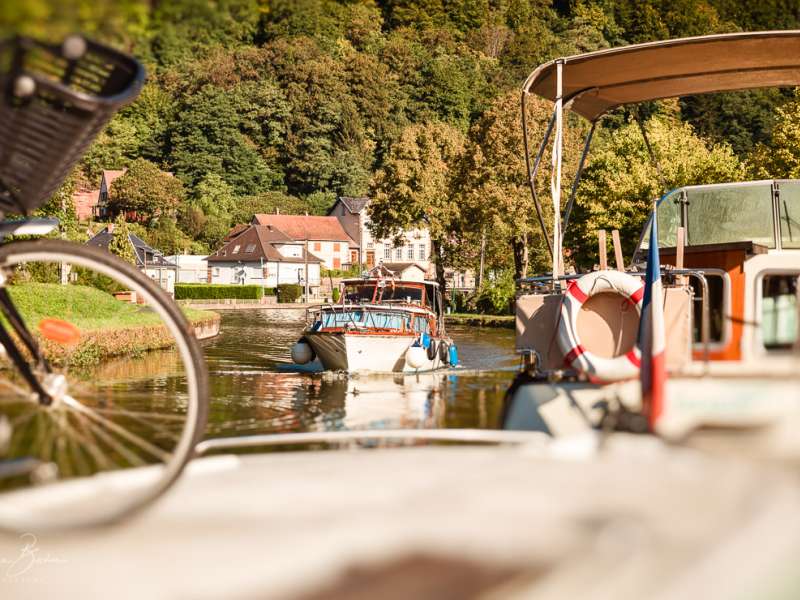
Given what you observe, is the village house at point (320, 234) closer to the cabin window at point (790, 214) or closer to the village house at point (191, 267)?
the village house at point (191, 267)

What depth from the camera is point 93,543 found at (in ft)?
10.1

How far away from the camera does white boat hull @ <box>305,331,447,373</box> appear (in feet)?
72.2

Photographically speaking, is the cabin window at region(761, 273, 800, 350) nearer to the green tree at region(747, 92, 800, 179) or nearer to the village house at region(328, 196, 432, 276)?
the green tree at region(747, 92, 800, 179)

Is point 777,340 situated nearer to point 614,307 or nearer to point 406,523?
point 614,307

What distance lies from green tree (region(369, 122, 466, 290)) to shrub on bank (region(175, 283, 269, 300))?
29.4 metres

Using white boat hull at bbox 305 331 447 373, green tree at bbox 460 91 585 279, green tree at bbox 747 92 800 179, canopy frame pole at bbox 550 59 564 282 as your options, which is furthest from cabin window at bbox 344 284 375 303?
green tree at bbox 460 91 585 279

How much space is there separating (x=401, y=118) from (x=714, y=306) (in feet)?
121

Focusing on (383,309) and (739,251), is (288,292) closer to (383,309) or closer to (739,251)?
(383,309)

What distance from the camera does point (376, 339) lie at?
2225 cm

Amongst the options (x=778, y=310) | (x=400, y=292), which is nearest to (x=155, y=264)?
(x=400, y=292)

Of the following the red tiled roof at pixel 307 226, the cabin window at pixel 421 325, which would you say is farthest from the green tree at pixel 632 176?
the red tiled roof at pixel 307 226

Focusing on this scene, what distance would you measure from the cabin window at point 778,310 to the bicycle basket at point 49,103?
3.67m

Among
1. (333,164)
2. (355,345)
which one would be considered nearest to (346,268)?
(333,164)

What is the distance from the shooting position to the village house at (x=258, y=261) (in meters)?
107
